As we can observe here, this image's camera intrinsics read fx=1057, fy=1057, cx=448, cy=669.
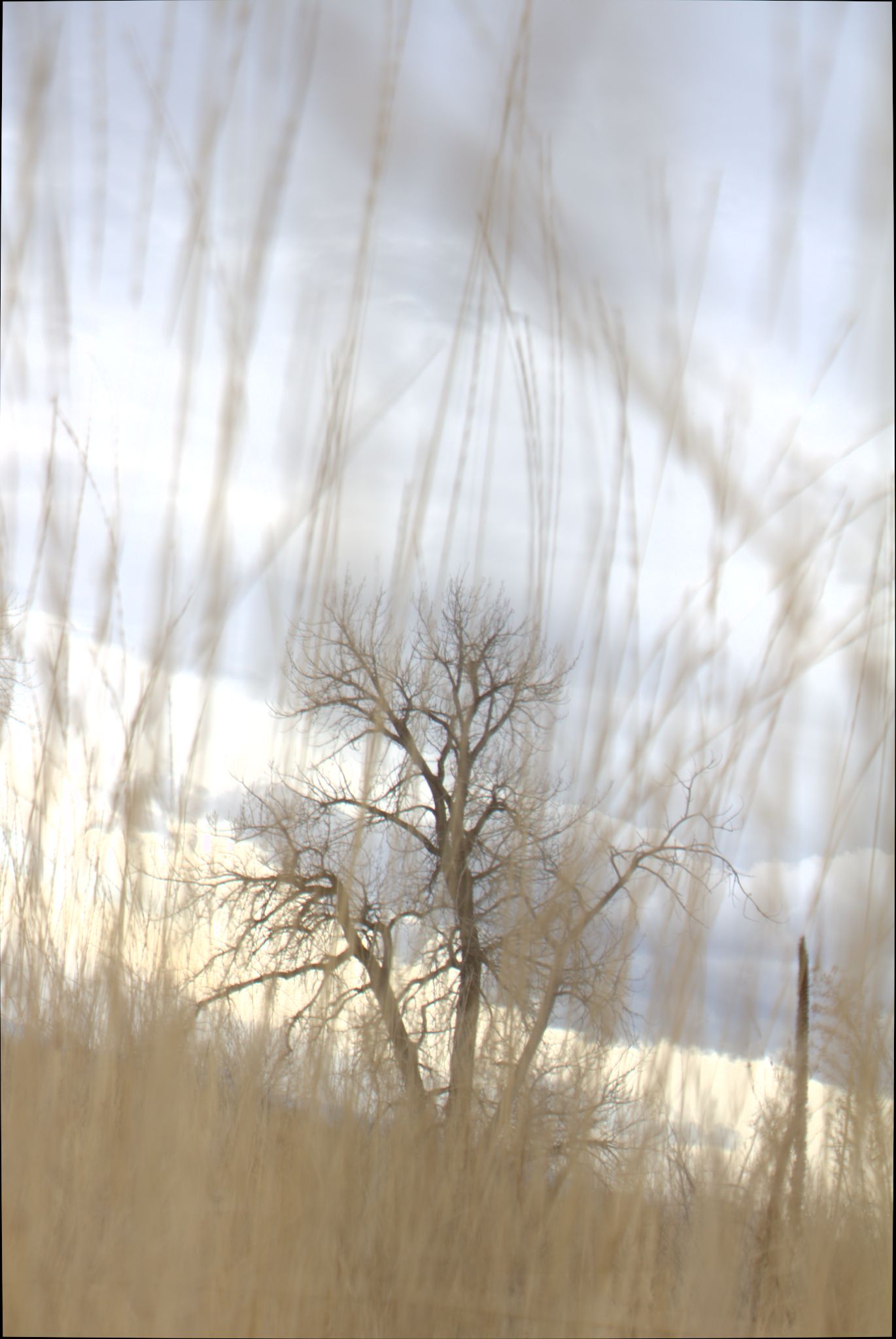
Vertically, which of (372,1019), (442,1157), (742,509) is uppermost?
(742,509)

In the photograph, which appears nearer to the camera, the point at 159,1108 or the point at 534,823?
the point at 159,1108

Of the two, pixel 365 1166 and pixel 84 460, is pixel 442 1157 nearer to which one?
pixel 365 1166

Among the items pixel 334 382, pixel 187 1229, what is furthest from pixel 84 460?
pixel 187 1229

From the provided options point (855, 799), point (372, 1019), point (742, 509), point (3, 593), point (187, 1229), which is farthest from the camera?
point (372, 1019)

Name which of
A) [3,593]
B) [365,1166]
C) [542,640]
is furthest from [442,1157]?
[3,593]

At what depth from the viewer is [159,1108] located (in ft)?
2.93

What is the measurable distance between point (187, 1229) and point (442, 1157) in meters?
0.43

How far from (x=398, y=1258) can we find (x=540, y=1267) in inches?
5.7

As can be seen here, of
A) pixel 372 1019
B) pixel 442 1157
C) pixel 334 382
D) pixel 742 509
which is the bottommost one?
pixel 442 1157

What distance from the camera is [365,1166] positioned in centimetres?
126

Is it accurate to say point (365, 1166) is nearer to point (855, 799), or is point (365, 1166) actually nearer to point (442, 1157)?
point (442, 1157)

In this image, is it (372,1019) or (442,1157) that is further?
(372,1019)

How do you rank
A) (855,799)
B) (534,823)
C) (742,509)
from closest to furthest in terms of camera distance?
(855,799), (742,509), (534,823)

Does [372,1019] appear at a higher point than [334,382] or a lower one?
lower
